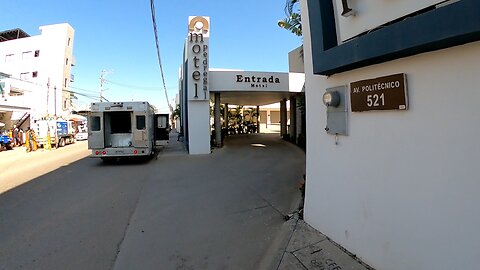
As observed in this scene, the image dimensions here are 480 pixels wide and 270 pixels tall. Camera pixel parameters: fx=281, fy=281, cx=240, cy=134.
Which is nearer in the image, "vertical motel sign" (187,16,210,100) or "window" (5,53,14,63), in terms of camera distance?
"vertical motel sign" (187,16,210,100)

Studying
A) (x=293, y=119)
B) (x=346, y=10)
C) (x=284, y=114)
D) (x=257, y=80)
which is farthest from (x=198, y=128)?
(x=346, y=10)

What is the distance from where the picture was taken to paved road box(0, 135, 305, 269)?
12.8 ft

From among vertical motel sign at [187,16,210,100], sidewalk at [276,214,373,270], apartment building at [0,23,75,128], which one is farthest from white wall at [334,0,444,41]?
apartment building at [0,23,75,128]

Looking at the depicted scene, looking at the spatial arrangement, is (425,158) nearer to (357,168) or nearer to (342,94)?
(357,168)

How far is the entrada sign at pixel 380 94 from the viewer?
288 centimetres

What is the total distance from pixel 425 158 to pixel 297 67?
18.9 metres

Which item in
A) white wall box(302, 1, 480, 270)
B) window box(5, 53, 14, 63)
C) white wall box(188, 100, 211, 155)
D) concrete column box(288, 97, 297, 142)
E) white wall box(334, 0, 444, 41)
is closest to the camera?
white wall box(302, 1, 480, 270)

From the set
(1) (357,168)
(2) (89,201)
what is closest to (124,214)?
(2) (89,201)

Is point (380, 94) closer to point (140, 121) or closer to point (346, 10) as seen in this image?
point (346, 10)

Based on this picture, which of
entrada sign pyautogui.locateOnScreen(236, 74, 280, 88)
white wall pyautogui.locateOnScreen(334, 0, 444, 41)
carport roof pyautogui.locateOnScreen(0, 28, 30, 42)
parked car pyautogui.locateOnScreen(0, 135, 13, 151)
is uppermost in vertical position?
carport roof pyautogui.locateOnScreen(0, 28, 30, 42)

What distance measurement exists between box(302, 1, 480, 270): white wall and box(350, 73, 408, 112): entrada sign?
0.22 feet

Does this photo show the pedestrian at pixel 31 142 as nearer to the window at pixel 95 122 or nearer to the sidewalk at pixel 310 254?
the window at pixel 95 122

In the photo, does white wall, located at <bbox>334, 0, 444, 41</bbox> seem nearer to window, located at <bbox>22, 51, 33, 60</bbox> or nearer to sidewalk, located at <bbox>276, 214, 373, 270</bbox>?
sidewalk, located at <bbox>276, 214, 373, 270</bbox>

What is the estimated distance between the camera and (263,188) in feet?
24.6
